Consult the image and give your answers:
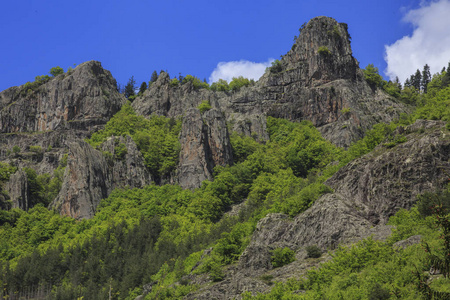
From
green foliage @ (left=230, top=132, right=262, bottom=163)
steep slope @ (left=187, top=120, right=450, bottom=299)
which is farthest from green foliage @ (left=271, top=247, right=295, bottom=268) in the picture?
green foliage @ (left=230, top=132, right=262, bottom=163)

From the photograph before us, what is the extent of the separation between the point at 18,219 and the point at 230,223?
160ft

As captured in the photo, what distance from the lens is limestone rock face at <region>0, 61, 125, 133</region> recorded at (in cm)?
12988

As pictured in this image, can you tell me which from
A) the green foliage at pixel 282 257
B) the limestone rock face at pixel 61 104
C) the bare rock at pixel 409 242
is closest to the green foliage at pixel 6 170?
the limestone rock face at pixel 61 104

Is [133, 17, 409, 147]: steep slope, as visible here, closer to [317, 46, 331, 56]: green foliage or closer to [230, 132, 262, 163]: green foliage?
[317, 46, 331, 56]: green foliage

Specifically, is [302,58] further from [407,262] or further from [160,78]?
[407,262]

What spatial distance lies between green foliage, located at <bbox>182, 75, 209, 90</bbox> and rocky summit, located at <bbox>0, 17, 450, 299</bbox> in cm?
101

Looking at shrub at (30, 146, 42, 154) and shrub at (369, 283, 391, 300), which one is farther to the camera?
shrub at (30, 146, 42, 154)

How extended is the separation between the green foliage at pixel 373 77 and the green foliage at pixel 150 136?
5510 cm

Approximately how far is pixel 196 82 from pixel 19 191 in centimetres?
6061

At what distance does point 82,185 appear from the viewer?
311 feet

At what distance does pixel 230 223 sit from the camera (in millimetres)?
75562

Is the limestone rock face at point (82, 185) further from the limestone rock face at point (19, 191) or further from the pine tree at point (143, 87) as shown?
the pine tree at point (143, 87)

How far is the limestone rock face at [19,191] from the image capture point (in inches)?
3962

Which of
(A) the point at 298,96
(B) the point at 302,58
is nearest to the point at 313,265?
(A) the point at 298,96
